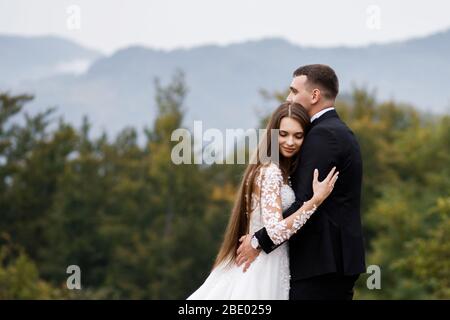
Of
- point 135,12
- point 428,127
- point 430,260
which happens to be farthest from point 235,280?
point 135,12

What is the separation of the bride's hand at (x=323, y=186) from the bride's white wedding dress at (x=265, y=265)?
7.8 inches

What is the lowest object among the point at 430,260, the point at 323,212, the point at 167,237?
the point at 167,237

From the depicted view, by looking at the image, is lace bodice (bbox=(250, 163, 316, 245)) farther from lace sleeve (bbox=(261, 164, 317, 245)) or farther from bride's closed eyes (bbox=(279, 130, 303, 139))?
bride's closed eyes (bbox=(279, 130, 303, 139))

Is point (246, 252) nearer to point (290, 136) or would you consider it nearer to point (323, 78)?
point (290, 136)

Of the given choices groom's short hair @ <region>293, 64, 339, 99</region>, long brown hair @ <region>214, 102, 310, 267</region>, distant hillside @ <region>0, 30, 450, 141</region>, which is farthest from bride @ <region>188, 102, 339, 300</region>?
distant hillside @ <region>0, 30, 450, 141</region>

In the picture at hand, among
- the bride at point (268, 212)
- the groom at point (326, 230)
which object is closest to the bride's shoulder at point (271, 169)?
the bride at point (268, 212)

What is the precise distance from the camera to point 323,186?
4.39 meters

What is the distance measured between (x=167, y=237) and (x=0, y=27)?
120295 millimetres

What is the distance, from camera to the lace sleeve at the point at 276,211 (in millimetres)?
4379

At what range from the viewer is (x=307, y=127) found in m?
4.59

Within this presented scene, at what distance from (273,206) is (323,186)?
0.29 meters
